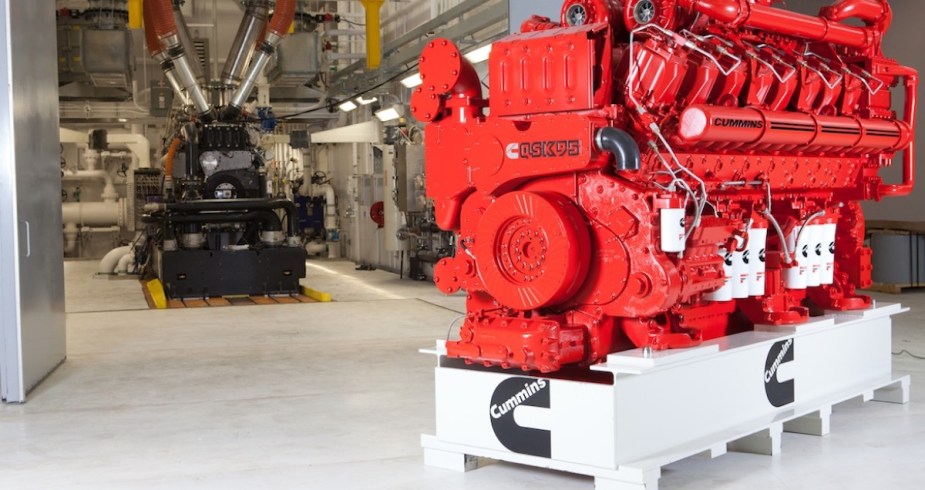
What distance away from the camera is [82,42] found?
15070 mm

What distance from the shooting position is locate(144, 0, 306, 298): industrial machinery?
12.6m

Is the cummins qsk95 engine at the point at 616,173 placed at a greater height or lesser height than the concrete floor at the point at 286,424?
greater

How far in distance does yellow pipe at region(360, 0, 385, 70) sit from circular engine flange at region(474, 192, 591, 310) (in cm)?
1013

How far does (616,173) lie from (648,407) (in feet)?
3.28

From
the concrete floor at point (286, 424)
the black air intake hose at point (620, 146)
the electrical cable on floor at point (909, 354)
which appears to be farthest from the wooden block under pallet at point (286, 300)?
the black air intake hose at point (620, 146)

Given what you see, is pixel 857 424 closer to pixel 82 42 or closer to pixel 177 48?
pixel 177 48

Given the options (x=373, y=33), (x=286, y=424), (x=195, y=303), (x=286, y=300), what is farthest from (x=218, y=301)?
(x=286, y=424)

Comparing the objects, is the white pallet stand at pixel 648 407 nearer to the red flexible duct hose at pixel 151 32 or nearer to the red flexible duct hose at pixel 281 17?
the red flexible duct hose at pixel 281 17

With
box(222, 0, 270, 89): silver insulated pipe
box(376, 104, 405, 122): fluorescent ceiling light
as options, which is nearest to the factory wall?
box(376, 104, 405, 122): fluorescent ceiling light

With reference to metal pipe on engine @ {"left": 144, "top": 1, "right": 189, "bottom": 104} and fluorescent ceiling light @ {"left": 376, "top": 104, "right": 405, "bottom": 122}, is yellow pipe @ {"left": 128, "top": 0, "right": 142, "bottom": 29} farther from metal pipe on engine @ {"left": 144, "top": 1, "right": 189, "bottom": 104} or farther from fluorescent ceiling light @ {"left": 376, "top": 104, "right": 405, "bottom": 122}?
fluorescent ceiling light @ {"left": 376, "top": 104, "right": 405, "bottom": 122}

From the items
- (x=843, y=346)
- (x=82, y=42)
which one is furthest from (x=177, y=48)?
(x=843, y=346)

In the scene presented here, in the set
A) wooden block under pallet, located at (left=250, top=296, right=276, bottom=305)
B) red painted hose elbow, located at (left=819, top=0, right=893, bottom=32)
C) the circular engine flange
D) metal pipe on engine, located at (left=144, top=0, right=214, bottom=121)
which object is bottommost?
wooden block under pallet, located at (left=250, top=296, right=276, bottom=305)

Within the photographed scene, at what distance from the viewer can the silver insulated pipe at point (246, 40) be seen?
14.1 metres

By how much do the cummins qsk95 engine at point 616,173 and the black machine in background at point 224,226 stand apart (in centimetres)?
808
